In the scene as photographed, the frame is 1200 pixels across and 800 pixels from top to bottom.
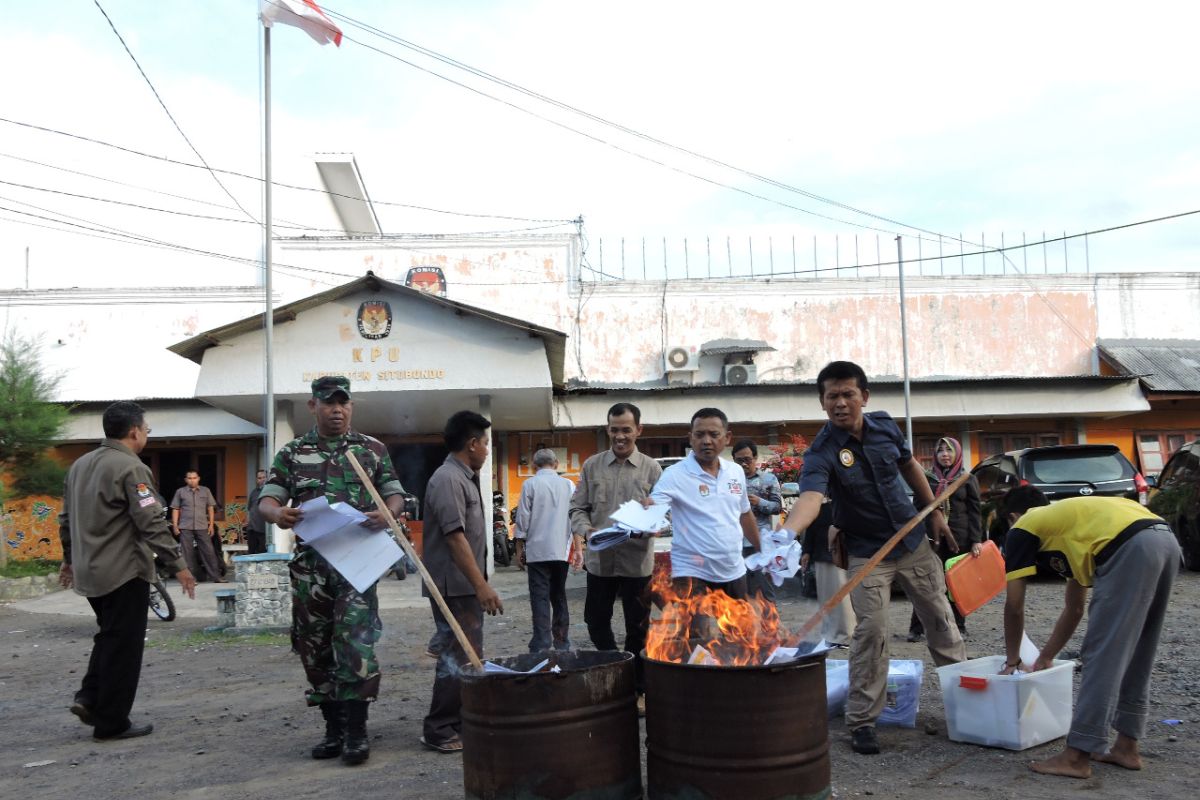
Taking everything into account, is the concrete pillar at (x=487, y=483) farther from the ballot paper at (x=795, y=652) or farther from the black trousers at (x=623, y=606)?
the ballot paper at (x=795, y=652)

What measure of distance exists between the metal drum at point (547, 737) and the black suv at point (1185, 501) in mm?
10759

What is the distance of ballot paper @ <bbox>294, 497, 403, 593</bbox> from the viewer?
16.2 ft

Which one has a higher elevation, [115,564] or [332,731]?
[115,564]

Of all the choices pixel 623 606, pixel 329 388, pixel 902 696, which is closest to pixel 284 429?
pixel 623 606

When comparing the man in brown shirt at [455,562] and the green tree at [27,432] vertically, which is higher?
the green tree at [27,432]

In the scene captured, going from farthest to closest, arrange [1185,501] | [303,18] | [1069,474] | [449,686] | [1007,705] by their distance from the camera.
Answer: [303,18] < [1069,474] < [1185,501] < [449,686] < [1007,705]

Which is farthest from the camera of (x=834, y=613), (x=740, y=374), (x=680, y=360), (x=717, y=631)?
(x=680, y=360)

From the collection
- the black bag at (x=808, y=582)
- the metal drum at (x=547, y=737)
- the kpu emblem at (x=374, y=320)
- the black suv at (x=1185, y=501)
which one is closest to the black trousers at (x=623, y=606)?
the metal drum at (x=547, y=737)

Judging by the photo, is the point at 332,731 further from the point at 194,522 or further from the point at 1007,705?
the point at 194,522

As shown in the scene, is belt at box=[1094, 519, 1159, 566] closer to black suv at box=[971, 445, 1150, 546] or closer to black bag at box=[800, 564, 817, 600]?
black bag at box=[800, 564, 817, 600]

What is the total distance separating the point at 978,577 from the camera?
236 inches

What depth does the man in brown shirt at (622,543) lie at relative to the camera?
6246 millimetres

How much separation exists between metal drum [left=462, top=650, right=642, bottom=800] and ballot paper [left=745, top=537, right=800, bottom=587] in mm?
931

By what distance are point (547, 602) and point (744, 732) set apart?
430 centimetres
